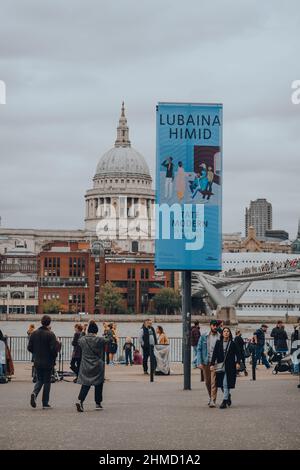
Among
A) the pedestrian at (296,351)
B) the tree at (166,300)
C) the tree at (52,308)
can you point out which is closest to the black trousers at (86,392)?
the pedestrian at (296,351)

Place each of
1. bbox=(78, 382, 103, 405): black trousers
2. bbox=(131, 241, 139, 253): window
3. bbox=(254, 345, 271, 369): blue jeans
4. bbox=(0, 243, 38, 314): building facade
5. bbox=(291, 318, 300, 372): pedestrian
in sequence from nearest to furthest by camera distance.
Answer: bbox=(78, 382, 103, 405): black trousers < bbox=(291, 318, 300, 372): pedestrian < bbox=(254, 345, 271, 369): blue jeans < bbox=(0, 243, 38, 314): building facade < bbox=(131, 241, 139, 253): window

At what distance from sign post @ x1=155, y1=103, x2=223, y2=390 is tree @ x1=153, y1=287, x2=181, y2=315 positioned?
109m

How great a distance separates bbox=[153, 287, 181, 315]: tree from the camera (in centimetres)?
12962

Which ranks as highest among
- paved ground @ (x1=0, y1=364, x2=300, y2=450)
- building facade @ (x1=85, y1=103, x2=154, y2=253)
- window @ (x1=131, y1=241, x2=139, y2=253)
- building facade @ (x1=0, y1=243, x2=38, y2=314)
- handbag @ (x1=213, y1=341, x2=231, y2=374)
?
building facade @ (x1=85, y1=103, x2=154, y2=253)

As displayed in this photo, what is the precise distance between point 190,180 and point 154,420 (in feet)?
23.6

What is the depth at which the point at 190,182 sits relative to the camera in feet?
67.1

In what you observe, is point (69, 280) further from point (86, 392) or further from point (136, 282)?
point (86, 392)

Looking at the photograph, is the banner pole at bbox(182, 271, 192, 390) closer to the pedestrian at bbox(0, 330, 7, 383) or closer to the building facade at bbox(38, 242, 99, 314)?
the pedestrian at bbox(0, 330, 7, 383)

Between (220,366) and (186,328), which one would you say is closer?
(220,366)

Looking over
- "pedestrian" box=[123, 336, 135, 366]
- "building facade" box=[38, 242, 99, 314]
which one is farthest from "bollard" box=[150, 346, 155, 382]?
"building facade" box=[38, 242, 99, 314]

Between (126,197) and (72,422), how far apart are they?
17861cm

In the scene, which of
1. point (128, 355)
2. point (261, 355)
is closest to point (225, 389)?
point (261, 355)
